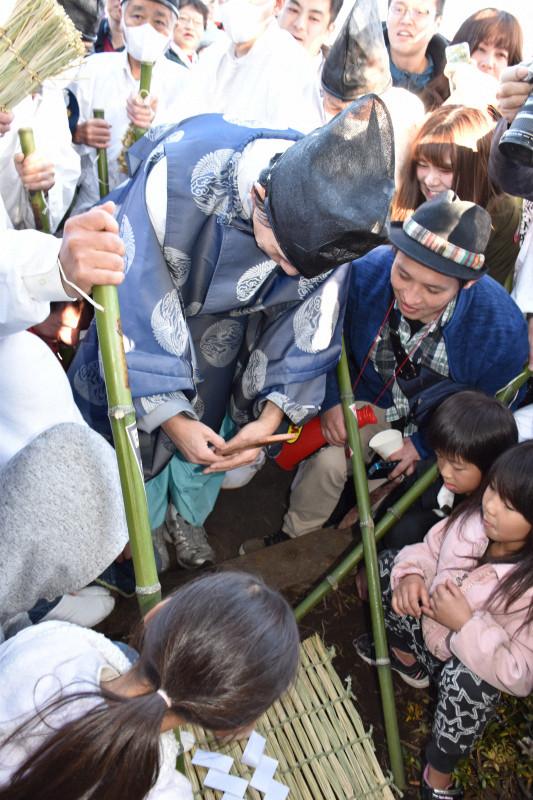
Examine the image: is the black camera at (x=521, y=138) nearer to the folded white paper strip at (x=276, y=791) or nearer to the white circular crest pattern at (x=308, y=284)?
the white circular crest pattern at (x=308, y=284)

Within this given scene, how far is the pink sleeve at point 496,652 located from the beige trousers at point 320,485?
1.09 meters

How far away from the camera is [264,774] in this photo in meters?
2.16

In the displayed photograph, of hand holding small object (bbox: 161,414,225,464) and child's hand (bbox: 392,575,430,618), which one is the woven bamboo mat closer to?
child's hand (bbox: 392,575,430,618)

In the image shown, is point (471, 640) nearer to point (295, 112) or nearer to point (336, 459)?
point (336, 459)

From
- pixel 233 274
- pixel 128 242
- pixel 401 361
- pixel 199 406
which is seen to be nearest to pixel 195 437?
pixel 199 406

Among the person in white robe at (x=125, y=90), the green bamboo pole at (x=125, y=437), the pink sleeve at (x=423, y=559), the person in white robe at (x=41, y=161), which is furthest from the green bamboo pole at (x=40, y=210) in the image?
the pink sleeve at (x=423, y=559)

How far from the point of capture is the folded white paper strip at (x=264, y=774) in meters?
2.13

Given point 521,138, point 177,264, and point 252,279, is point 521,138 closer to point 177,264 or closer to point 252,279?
point 252,279

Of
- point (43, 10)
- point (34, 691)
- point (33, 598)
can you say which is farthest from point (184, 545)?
point (43, 10)

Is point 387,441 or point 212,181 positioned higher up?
point 212,181

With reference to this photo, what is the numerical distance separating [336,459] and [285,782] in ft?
4.54

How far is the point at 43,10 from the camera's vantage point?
182 centimetres

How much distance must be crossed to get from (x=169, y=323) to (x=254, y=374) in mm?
442

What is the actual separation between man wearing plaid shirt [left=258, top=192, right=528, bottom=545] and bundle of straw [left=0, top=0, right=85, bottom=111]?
1.27m
